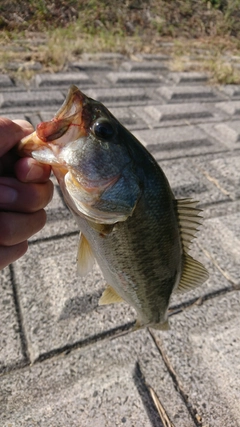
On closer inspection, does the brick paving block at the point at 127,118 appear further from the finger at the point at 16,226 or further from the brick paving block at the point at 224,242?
the finger at the point at 16,226

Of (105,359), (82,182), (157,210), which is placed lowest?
(105,359)

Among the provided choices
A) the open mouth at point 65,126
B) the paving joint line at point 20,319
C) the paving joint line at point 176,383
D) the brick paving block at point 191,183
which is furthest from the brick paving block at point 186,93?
the open mouth at point 65,126

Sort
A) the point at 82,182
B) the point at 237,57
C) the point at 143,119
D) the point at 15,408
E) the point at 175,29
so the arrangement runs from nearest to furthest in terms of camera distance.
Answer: the point at 82,182 → the point at 15,408 → the point at 143,119 → the point at 237,57 → the point at 175,29

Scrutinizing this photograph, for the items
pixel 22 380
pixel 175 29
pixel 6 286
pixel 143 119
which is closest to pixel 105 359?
pixel 22 380

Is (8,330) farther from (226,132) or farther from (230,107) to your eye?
(230,107)

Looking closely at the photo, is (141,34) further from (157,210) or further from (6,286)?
(157,210)

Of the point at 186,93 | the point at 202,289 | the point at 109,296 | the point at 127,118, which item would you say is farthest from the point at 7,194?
the point at 186,93
